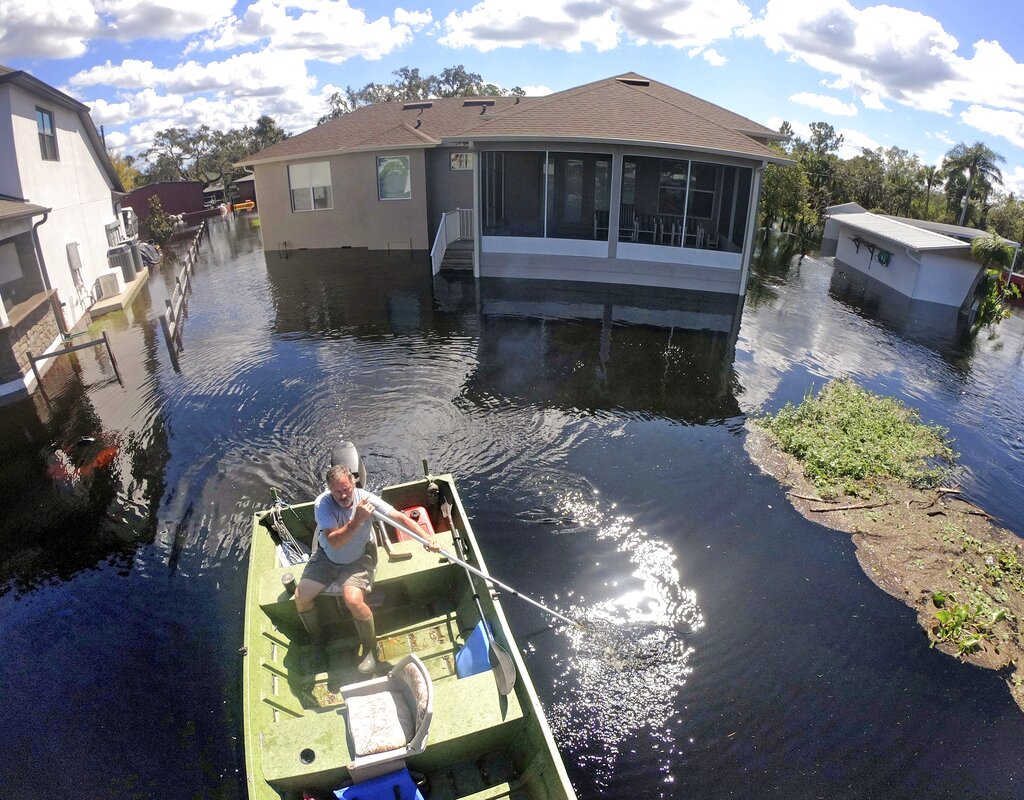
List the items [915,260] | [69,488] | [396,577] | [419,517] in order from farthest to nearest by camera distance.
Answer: [915,260]
[69,488]
[419,517]
[396,577]

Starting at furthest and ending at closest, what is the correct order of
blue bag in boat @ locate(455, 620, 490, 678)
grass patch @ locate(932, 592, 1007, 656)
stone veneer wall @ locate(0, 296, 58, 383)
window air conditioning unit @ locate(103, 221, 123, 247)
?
window air conditioning unit @ locate(103, 221, 123, 247)
stone veneer wall @ locate(0, 296, 58, 383)
grass patch @ locate(932, 592, 1007, 656)
blue bag in boat @ locate(455, 620, 490, 678)

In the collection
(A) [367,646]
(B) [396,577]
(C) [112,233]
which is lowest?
(A) [367,646]

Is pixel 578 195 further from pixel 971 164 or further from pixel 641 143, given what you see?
pixel 971 164

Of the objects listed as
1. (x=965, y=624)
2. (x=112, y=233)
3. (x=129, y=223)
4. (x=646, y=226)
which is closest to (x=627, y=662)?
(x=965, y=624)

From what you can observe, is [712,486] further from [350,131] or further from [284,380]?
[350,131]

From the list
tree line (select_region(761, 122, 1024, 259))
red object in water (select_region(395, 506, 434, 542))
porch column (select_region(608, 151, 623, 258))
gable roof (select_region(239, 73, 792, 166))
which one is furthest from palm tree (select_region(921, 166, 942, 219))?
red object in water (select_region(395, 506, 434, 542))

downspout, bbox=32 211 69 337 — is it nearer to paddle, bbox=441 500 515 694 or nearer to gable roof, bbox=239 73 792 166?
gable roof, bbox=239 73 792 166

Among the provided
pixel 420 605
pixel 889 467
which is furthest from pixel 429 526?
pixel 889 467
